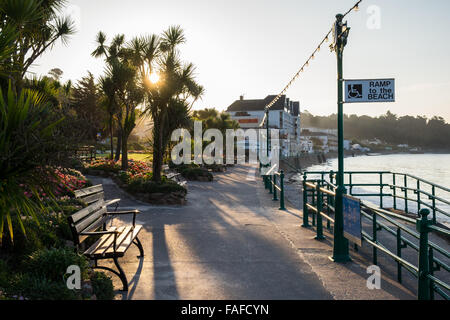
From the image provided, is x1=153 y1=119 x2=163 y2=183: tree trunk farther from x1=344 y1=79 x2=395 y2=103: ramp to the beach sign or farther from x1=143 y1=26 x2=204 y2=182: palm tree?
x1=344 y1=79 x2=395 y2=103: ramp to the beach sign

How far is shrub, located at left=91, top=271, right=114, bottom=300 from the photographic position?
150 inches

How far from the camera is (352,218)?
5199 mm

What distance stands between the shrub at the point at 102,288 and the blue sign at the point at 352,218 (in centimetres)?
339

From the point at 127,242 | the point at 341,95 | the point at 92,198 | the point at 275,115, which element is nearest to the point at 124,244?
the point at 127,242

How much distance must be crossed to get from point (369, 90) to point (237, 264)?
336cm

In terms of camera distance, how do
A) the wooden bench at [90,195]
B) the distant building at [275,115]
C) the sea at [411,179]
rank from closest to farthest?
the wooden bench at [90,195], the sea at [411,179], the distant building at [275,115]

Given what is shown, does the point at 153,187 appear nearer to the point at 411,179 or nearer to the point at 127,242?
the point at 127,242

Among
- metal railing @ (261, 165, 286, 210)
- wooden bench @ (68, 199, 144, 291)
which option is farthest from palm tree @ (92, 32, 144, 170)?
wooden bench @ (68, 199, 144, 291)

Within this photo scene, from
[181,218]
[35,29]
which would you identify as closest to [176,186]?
[181,218]

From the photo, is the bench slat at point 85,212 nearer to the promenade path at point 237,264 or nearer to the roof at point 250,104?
the promenade path at point 237,264

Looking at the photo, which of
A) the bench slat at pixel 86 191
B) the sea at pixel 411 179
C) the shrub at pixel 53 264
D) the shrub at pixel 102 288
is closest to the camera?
the shrub at pixel 53 264

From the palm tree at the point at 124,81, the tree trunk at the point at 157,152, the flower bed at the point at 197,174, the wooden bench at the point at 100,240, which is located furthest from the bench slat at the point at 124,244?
the flower bed at the point at 197,174

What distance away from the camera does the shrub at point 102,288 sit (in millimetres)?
3818
